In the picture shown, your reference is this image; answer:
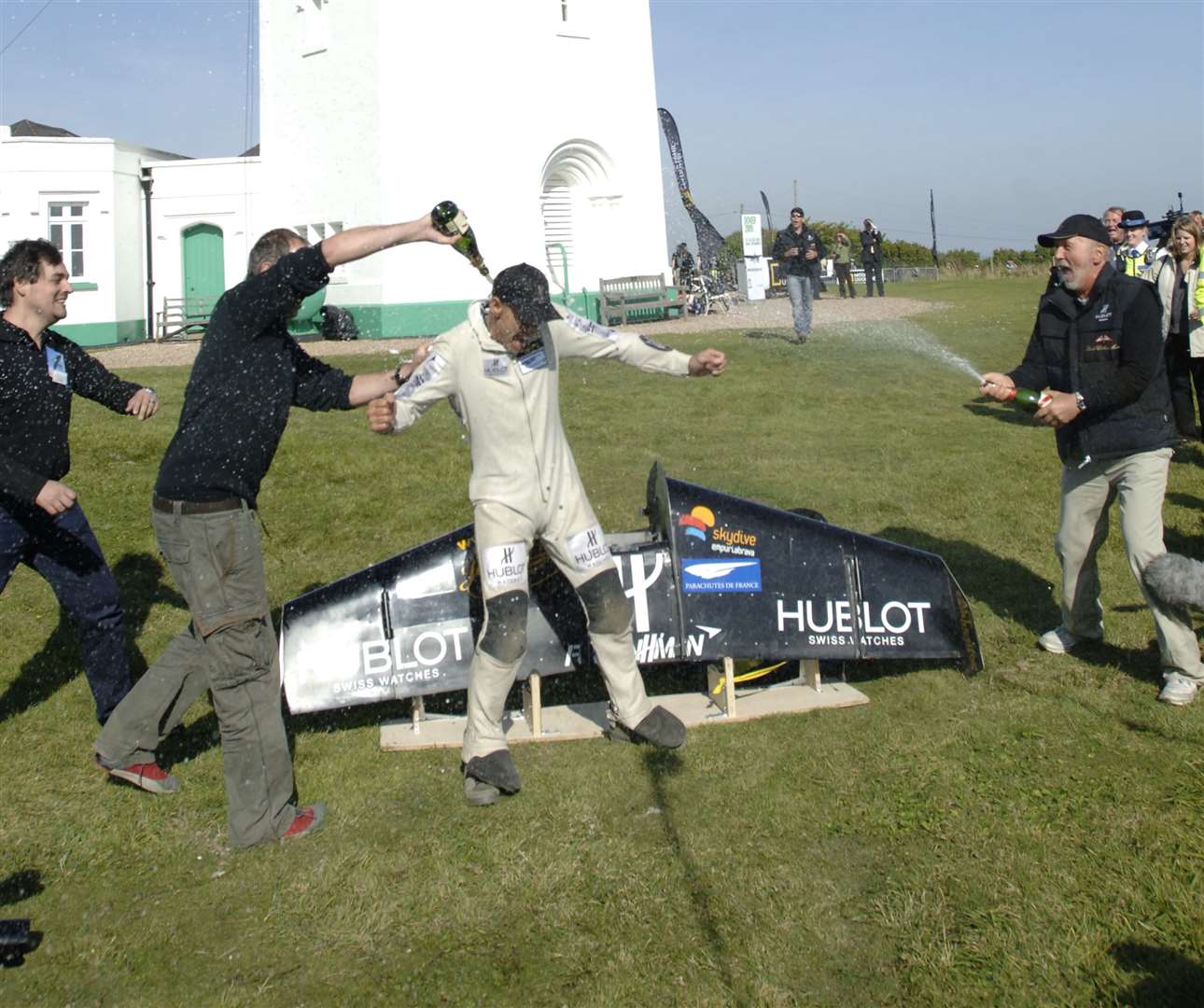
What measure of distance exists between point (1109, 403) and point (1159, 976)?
10.2 feet

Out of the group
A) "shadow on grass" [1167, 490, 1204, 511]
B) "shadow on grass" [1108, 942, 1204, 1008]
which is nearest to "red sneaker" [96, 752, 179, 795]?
"shadow on grass" [1108, 942, 1204, 1008]

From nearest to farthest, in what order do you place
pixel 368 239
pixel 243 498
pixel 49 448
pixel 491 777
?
pixel 368 239 < pixel 243 498 < pixel 491 777 < pixel 49 448

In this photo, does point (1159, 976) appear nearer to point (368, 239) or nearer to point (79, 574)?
point (368, 239)

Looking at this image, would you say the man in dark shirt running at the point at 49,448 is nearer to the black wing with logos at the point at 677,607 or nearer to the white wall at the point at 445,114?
the black wing with logos at the point at 677,607

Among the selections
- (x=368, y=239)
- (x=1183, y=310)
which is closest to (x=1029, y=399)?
(x=368, y=239)

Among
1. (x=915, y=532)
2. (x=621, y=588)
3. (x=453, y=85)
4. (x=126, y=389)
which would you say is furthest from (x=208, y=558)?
(x=453, y=85)

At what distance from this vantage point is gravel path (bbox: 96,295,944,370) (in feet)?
68.7

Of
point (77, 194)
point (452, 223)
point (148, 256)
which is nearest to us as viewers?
point (452, 223)

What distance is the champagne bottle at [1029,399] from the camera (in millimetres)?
5883

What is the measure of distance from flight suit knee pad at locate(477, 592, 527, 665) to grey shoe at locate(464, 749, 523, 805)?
16.7 inches

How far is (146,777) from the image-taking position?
531 centimetres

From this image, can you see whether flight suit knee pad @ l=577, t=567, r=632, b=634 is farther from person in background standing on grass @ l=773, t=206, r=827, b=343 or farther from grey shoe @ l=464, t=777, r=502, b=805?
person in background standing on grass @ l=773, t=206, r=827, b=343

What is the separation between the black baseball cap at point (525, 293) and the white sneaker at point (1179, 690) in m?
3.59

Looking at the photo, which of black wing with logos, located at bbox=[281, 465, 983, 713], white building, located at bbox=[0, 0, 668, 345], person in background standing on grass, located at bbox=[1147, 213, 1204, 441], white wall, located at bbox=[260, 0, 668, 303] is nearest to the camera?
black wing with logos, located at bbox=[281, 465, 983, 713]
